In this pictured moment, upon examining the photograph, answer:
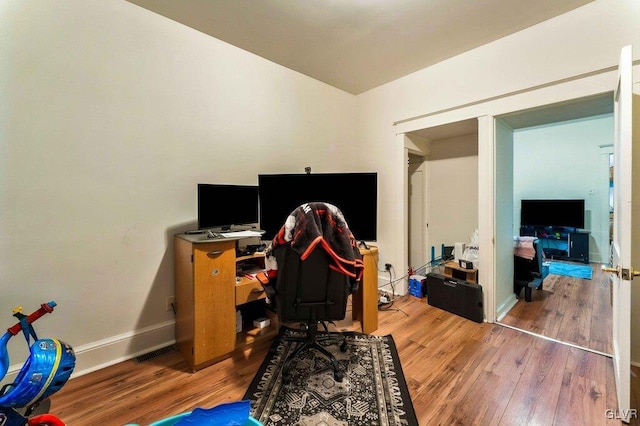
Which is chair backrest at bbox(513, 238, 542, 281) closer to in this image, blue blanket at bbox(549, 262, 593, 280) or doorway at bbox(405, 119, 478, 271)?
doorway at bbox(405, 119, 478, 271)

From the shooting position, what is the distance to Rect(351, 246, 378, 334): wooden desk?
2480 millimetres

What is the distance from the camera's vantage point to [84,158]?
6.25 feet

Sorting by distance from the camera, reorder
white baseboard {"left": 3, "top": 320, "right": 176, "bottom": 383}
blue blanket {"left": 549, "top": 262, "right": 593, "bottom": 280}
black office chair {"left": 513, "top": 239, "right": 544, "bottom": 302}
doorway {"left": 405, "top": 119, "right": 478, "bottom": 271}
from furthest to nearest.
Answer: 1. blue blanket {"left": 549, "top": 262, "right": 593, "bottom": 280}
2. doorway {"left": 405, "top": 119, "right": 478, "bottom": 271}
3. black office chair {"left": 513, "top": 239, "right": 544, "bottom": 302}
4. white baseboard {"left": 3, "top": 320, "right": 176, "bottom": 383}

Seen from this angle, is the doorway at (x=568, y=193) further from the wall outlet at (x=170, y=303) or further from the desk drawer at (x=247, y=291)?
the wall outlet at (x=170, y=303)

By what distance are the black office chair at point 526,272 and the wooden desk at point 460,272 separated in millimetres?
832

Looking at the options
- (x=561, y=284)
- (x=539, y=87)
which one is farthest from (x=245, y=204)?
(x=561, y=284)

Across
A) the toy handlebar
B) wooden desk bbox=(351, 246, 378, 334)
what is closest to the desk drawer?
wooden desk bbox=(351, 246, 378, 334)

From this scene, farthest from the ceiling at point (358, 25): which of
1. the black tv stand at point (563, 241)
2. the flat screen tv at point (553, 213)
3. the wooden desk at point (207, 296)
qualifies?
the black tv stand at point (563, 241)

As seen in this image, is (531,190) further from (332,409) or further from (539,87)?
(332,409)

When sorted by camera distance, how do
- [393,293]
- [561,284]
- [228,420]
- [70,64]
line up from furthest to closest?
[561,284] < [393,293] < [70,64] < [228,420]

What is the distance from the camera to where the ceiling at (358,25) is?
212cm

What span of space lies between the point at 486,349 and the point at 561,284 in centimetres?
278

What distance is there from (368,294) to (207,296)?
1.43 metres

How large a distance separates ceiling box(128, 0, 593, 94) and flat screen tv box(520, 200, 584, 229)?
4711 millimetres
